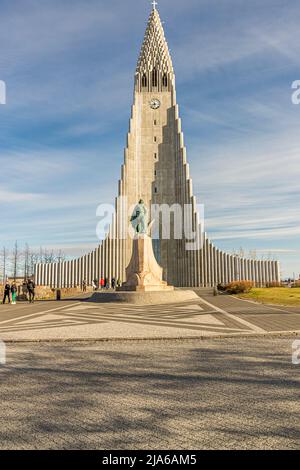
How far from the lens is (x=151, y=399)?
4.42 metres

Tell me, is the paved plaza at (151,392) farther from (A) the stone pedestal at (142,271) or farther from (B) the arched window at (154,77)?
(B) the arched window at (154,77)

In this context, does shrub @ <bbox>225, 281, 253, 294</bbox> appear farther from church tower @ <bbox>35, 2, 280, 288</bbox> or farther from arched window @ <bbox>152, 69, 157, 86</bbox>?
arched window @ <bbox>152, 69, 157, 86</bbox>

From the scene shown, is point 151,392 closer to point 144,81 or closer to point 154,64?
point 144,81

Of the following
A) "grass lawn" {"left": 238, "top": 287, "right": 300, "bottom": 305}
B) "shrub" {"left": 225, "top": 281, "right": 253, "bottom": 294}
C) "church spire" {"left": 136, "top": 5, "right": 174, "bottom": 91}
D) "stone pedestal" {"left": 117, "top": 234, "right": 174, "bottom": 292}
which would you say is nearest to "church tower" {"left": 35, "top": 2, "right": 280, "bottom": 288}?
"church spire" {"left": 136, "top": 5, "right": 174, "bottom": 91}

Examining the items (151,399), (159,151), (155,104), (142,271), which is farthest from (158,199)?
Answer: (151,399)

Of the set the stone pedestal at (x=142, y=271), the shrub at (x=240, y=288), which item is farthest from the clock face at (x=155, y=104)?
the stone pedestal at (x=142, y=271)

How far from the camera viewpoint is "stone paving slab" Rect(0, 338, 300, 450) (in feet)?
10.8

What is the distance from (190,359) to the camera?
667 centimetres

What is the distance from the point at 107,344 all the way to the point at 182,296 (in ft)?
53.9

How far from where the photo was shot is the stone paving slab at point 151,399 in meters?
3.30

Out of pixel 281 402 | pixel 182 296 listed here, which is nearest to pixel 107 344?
pixel 281 402

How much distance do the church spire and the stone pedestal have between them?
→ 4349cm

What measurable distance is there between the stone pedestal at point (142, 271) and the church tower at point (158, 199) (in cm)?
2876
